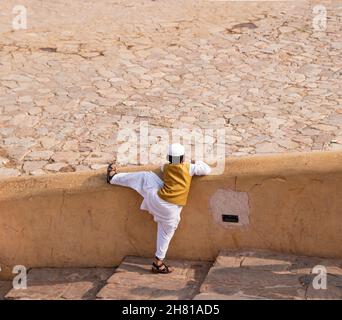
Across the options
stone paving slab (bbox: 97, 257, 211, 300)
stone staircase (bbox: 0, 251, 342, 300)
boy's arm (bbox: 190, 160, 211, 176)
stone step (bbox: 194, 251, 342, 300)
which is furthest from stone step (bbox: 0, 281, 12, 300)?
boy's arm (bbox: 190, 160, 211, 176)

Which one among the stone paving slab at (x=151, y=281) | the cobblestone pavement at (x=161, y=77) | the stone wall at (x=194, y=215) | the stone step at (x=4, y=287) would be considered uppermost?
the cobblestone pavement at (x=161, y=77)

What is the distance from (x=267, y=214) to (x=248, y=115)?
291cm

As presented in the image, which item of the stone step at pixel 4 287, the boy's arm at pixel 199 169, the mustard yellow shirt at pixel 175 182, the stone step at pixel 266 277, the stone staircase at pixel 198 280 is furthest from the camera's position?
the stone step at pixel 4 287

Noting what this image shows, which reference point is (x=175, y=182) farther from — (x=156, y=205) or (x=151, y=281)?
(x=151, y=281)

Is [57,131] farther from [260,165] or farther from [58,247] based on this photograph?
[260,165]

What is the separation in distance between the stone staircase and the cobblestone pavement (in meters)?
1.44

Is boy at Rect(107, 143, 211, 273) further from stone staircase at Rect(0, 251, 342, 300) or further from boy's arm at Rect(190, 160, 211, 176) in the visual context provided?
stone staircase at Rect(0, 251, 342, 300)

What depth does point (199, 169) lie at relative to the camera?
7.43 m

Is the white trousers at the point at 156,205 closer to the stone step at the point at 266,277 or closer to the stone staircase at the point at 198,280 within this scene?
the stone staircase at the point at 198,280

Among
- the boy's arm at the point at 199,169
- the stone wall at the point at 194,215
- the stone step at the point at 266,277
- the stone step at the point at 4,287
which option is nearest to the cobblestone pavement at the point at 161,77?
the stone wall at the point at 194,215

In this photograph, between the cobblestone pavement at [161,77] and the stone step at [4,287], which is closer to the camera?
the stone step at [4,287]

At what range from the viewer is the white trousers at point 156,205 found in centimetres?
742

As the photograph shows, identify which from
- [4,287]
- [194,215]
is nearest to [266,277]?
[194,215]
